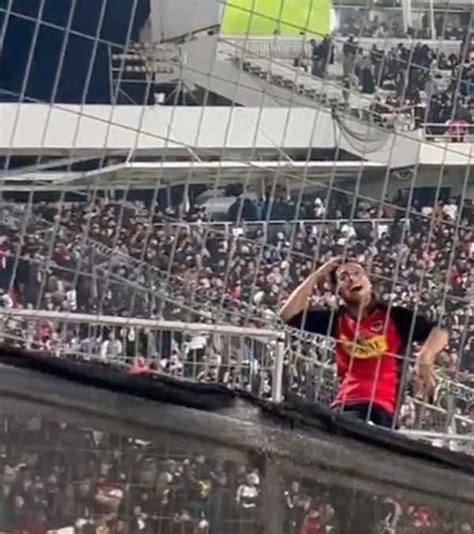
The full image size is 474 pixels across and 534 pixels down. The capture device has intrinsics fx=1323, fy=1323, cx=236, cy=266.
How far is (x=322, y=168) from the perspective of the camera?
2.71 meters

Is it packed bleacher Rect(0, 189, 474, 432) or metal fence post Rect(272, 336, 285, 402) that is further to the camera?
metal fence post Rect(272, 336, 285, 402)

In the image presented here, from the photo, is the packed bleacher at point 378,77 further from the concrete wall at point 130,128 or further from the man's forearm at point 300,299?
the man's forearm at point 300,299

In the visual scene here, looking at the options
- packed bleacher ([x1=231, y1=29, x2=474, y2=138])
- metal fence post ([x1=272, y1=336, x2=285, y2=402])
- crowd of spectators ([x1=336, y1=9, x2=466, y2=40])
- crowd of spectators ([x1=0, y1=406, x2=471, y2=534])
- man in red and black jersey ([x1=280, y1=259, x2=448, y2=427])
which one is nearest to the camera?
crowd of spectators ([x1=0, y1=406, x2=471, y2=534])

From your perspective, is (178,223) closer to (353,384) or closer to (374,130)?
(374,130)

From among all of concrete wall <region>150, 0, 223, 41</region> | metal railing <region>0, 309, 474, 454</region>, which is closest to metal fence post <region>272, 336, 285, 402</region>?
metal railing <region>0, 309, 474, 454</region>

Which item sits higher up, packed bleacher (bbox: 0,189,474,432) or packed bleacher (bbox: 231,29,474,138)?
packed bleacher (bbox: 231,29,474,138)

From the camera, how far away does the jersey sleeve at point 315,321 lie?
1738mm

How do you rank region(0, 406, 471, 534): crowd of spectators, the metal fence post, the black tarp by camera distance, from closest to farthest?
region(0, 406, 471, 534): crowd of spectators < the black tarp < the metal fence post

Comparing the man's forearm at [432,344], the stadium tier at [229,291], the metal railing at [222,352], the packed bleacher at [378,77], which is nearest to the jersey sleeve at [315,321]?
the stadium tier at [229,291]

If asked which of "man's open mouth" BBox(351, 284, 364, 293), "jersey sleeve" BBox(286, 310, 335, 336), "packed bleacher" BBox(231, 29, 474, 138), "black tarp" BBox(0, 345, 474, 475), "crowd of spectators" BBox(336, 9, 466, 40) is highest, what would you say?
"crowd of spectators" BBox(336, 9, 466, 40)

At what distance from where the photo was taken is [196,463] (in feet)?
3.50

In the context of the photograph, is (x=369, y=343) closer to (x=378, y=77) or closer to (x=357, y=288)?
(x=357, y=288)

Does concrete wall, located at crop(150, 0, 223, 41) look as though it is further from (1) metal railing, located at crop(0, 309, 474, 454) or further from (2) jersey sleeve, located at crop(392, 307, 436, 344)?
(2) jersey sleeve, located at crop(392, 307, 436, 344)

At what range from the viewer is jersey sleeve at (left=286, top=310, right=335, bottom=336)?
174cm
